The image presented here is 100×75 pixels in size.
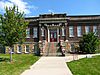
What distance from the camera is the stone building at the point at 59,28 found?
140 ft

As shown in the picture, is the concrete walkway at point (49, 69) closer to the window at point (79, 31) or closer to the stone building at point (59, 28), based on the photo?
the stone building at point (59, 28)

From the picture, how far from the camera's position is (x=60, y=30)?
4322 cm

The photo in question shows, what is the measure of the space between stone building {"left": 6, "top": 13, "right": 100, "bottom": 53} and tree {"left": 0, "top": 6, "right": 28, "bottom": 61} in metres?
15.1

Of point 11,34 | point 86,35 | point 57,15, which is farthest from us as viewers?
point 57,15

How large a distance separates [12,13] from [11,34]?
93.1 inches

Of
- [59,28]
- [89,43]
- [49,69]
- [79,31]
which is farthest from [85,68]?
[79,31]

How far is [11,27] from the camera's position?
26656mm

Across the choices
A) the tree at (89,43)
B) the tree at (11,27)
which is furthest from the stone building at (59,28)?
the tree at (11,27)

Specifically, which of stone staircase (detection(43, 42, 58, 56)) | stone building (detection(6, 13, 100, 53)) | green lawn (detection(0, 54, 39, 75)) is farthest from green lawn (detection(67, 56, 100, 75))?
stone building (detection(6, 13, 100, 53))

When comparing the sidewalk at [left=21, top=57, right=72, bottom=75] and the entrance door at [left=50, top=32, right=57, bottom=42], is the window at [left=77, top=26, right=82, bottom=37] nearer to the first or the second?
the entrance door at [left=50, top=32, right=57, bottom=42]

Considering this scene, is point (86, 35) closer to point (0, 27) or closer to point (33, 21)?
point (33, 21)

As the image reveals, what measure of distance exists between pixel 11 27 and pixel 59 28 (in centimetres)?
1748

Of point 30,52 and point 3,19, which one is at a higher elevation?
point 3,19

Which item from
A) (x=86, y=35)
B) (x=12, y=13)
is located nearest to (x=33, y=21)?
(x=86, y=35)
